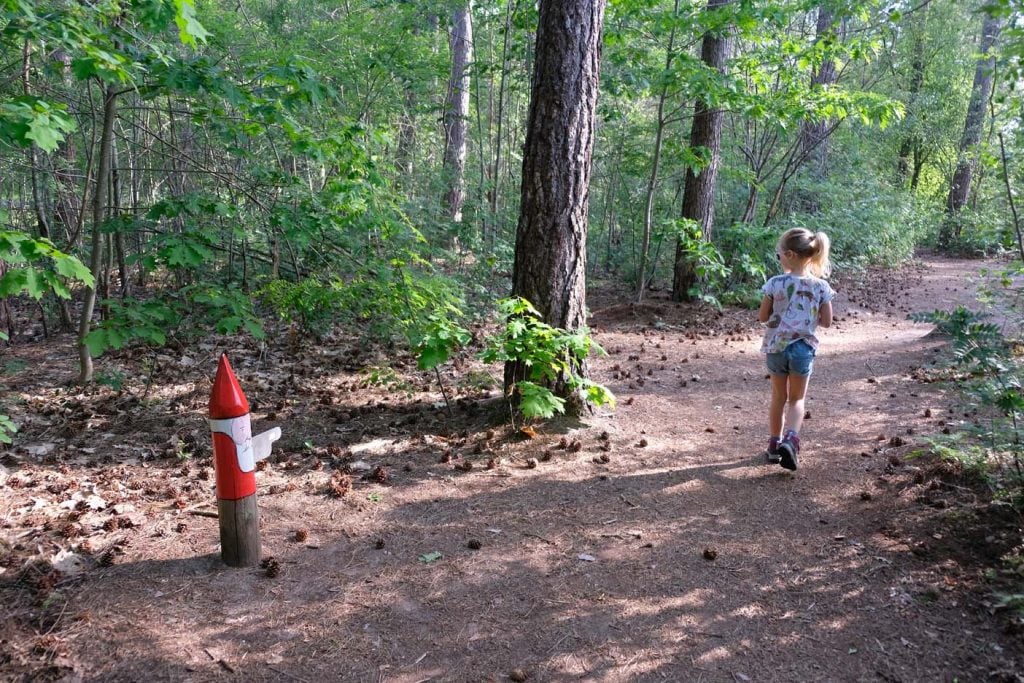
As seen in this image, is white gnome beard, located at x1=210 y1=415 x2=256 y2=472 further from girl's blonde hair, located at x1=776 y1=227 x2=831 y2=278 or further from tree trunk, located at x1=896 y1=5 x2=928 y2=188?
tree trunk, located at x1=896 y1=5 x2=928 y2=188

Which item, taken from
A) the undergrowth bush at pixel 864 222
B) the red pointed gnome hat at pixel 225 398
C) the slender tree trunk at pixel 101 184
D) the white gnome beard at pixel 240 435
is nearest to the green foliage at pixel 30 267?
the red pointed gnome hat at pixel 225 398

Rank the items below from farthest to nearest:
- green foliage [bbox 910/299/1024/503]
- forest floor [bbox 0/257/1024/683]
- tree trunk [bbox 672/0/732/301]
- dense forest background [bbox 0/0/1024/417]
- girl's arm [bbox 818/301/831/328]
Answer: tree trunk [bbox 672/0/732/301], dense forest background [bbox 0/0/1024/417], girl's arm [bbox 818/301/831/328], green foliage [bbox 910/299/1024/503], forest floor [bbox 0/257/1024/683]

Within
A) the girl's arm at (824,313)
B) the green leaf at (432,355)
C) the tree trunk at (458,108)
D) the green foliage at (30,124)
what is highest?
the tree trunk at (458,108)

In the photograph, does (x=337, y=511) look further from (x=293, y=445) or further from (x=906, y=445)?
(x=906, y=445)

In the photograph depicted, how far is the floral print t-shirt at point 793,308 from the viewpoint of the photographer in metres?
4.61

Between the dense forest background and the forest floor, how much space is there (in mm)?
1007

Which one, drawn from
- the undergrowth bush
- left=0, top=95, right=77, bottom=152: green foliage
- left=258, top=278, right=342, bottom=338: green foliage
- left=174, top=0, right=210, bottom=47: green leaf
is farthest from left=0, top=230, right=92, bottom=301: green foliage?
the undergrowth bush

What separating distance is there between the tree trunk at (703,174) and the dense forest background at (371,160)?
39 mm

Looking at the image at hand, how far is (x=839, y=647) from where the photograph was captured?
295cm

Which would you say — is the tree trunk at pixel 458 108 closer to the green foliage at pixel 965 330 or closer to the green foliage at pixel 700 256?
the green foliage at pixel 700 256

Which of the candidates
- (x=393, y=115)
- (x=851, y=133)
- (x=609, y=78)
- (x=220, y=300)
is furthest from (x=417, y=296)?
(x=851, y=133)

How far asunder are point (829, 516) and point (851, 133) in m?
14.1

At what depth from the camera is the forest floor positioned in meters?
2.88

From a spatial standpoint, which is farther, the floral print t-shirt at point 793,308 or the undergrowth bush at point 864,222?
the undergrowth bush at point 864,222
